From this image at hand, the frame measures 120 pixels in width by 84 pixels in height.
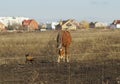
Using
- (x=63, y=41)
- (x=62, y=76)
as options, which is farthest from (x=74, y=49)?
(x=62, y=76)

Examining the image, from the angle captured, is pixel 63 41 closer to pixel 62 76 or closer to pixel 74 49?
pixel 62 76

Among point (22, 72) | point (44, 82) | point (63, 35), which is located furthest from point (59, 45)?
point (44, 82)

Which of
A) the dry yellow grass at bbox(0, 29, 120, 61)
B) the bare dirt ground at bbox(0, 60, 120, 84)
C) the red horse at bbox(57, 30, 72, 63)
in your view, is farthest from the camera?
the dry yellow grass at bbox(0, 29, 120, 61)

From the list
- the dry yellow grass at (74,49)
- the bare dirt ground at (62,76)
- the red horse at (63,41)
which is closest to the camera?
the bare dirt ground at (62,76)

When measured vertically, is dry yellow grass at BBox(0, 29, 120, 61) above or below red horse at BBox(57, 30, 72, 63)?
below

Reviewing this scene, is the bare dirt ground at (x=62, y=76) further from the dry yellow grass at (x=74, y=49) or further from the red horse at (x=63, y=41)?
the dry yellow grass at (x=74, y=49)

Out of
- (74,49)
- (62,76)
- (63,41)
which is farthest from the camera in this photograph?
(74,49)

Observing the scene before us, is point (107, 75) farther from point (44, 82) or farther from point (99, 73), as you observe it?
point (44, 82)

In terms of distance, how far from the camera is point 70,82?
12422 mm

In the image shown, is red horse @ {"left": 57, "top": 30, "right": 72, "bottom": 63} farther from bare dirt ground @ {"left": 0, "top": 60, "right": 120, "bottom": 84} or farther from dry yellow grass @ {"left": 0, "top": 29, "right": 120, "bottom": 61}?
bare dirt ground @ {"left": 0, "top": 60, "right": 120, "bottom": 84}

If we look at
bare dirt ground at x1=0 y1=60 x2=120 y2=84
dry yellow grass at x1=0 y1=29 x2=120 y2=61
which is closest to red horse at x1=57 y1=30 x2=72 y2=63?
dry yellow grass at x1=0 y1=29 x2=120 y2=61

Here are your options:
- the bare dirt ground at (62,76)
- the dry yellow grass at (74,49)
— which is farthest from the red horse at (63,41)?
the bare dirt ground at (62,76)

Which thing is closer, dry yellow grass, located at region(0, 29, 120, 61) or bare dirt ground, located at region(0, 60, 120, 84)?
bare dirt ground, located at region(0, 60, 120, 84)

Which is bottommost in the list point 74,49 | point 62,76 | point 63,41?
point 74,49
